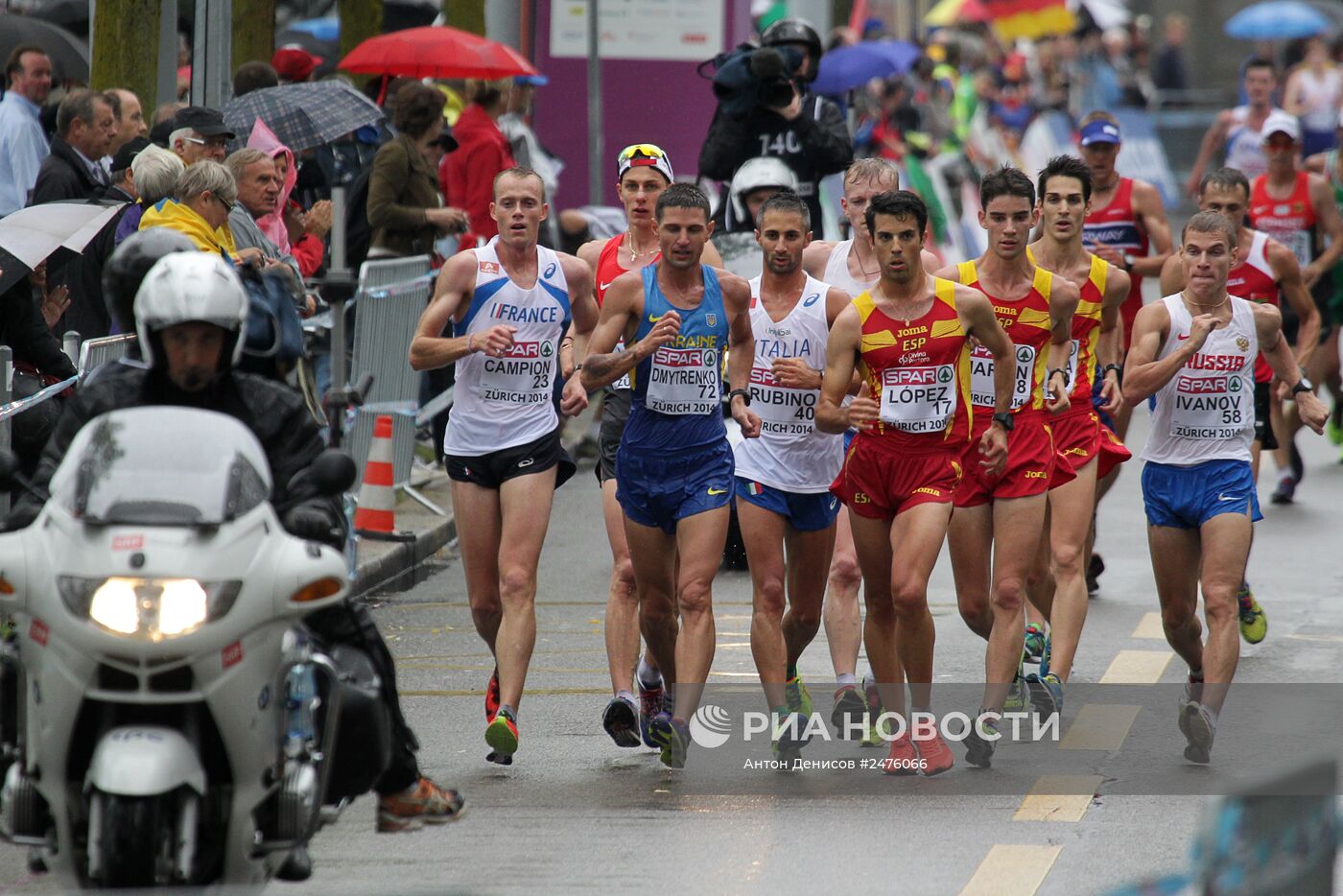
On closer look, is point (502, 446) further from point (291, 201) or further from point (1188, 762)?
point (291, 201)

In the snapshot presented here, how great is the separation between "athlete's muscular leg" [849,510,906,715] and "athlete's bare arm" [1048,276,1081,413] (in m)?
1.13

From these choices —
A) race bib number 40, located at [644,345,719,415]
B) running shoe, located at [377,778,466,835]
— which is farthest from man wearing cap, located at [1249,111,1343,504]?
running shoe, located at [377,778,466,835]

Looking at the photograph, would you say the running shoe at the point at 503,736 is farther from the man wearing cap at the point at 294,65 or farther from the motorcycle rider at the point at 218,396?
the man wearing cap at the point at 294,65

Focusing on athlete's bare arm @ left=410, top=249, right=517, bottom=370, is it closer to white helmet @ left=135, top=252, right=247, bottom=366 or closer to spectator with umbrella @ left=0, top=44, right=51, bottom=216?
white helmet @ left=135, top=252, right=247, bottom=366

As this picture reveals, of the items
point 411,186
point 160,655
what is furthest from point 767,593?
point 411,186

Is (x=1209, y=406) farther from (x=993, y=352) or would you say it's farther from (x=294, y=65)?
(x=294, y=65)

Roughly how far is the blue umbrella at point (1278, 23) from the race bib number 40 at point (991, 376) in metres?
32.5

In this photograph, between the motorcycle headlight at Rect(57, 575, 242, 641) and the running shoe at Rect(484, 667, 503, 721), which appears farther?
the running shoe at Rect(484, 667, 503, 721)

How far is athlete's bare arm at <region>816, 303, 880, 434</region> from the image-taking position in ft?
26.6

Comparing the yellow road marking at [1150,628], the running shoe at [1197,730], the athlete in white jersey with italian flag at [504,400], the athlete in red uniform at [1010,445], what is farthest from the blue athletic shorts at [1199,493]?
the athlete in white jersey with italian flag at [504,400]

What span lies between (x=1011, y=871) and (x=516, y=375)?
2.86m

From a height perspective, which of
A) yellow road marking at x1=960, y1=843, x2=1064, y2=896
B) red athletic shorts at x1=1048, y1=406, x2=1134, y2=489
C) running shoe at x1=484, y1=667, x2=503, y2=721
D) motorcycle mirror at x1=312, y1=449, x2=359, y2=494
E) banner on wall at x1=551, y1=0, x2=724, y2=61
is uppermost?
banner on wall at x1=551, y1=0, x2=724, y2=61

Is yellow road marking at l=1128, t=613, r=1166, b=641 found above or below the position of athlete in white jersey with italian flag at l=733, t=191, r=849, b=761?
below

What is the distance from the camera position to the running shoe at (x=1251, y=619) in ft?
34.1
